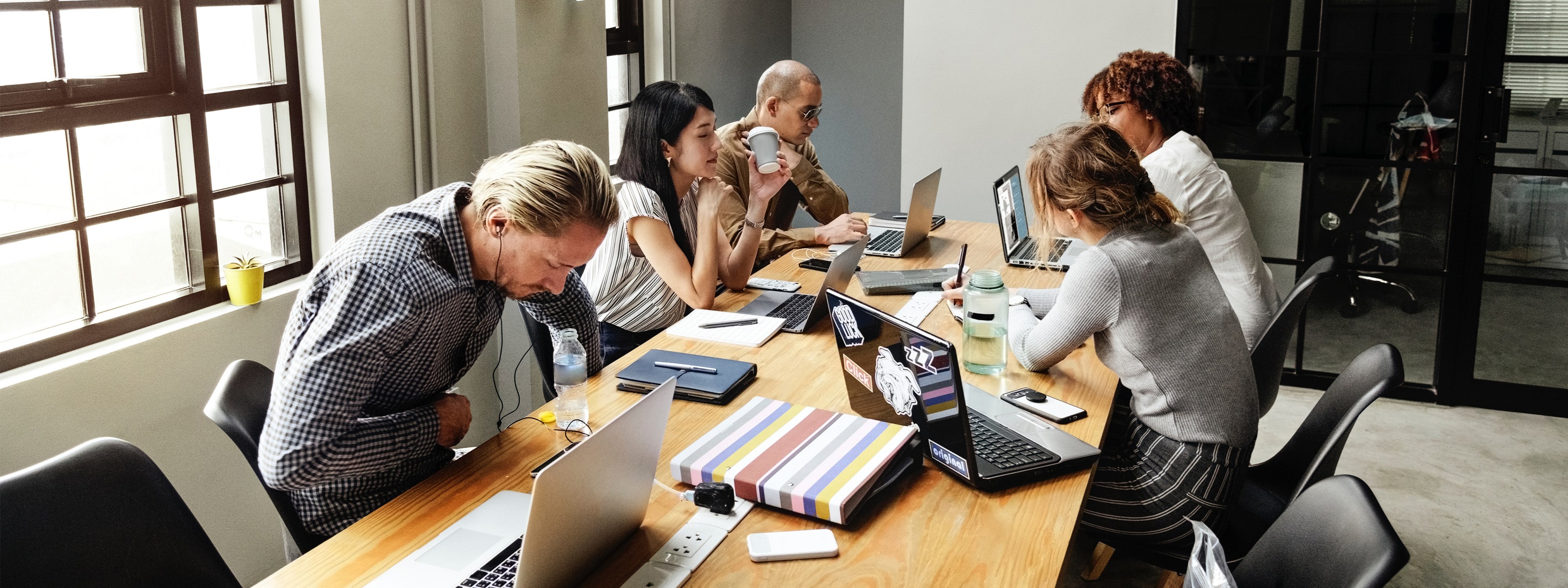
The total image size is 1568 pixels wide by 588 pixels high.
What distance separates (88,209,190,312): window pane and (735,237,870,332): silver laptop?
1492mm

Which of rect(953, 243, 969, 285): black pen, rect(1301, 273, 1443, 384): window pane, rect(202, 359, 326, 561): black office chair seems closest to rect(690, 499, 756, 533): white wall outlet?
rect(202, 359, 326, 561): black office chair

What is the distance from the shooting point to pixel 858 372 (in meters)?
2.13

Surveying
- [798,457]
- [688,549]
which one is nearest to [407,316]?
[688,549]

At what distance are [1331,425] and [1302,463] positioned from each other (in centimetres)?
16

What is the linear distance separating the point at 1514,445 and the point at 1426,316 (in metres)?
0.63

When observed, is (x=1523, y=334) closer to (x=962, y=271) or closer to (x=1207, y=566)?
(x=962, y=271)

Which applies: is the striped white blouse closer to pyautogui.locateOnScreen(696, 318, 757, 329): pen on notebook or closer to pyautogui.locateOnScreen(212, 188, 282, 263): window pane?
pyautogui.locateOnScreen(696, 318, 757, 329): pen on notebook

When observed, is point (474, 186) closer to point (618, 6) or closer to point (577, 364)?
point (577, 364)

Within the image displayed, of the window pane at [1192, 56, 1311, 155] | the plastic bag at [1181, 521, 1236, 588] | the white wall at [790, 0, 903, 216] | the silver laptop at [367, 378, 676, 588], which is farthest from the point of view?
the white wall at [790, 0, 903, 216]

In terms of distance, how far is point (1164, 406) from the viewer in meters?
2.29

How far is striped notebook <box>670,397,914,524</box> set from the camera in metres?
1.78

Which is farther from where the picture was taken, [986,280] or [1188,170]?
[1188,170]

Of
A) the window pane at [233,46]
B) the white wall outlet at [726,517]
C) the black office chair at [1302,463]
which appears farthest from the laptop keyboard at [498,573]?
the window pane at [233,46]

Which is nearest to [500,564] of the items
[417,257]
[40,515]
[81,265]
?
[417,257]
